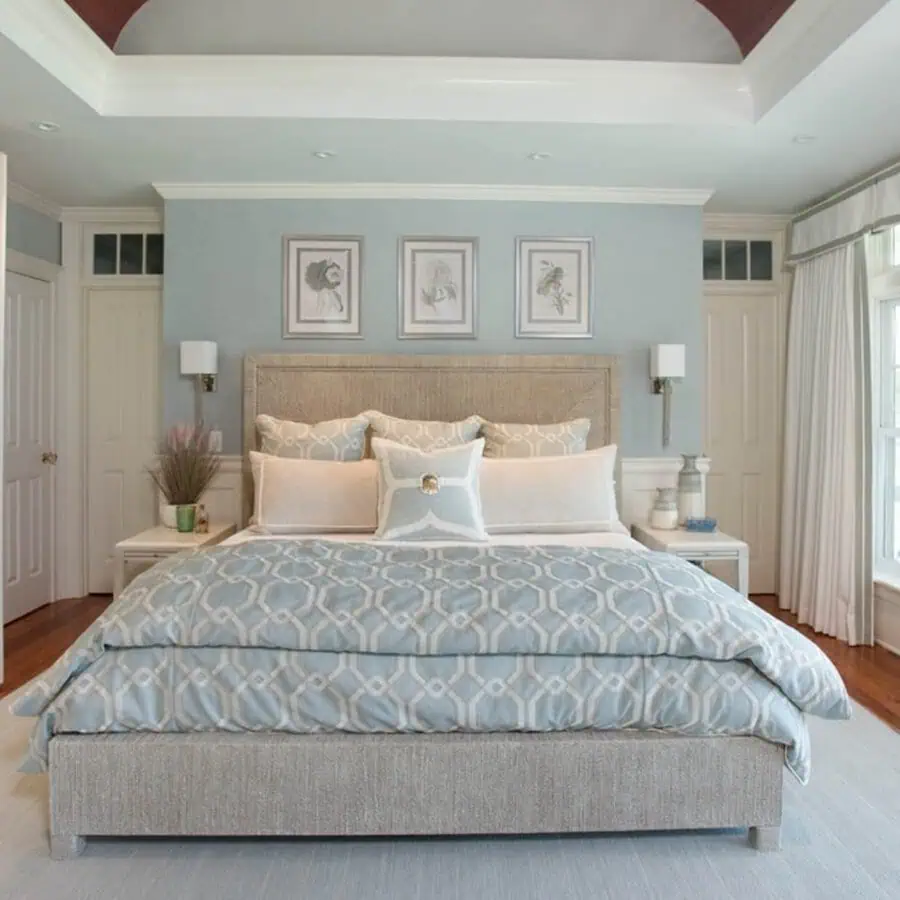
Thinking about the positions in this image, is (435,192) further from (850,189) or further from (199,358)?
(850,189)

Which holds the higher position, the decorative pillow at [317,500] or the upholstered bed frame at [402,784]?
the decorative pillow at [317,500]

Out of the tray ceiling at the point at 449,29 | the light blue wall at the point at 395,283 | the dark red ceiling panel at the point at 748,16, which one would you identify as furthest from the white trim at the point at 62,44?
the dark red ceiling panel at the point at 748,16

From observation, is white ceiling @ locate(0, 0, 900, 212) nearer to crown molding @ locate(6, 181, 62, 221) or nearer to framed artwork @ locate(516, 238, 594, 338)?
crown molding @ locate(6, 181, 62, 221)

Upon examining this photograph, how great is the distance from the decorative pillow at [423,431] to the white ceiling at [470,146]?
4.10 ft

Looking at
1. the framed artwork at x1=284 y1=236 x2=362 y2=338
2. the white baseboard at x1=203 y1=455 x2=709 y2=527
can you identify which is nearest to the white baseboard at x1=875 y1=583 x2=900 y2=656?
the white baseboard at x1=203 y1=455 x2=709 y2=527

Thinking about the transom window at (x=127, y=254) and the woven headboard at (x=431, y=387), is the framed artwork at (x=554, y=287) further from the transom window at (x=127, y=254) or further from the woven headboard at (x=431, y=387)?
the transom window at (x=127, y=254)

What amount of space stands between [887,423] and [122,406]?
4.29m

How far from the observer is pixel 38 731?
7.04 ft

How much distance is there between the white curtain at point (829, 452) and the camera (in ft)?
14.0

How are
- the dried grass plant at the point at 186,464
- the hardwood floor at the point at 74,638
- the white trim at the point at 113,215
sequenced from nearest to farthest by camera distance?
the hardwood floor at the point at 74,638, the dried grass plant at the point at 186,464, the white trim at the point at 113,215

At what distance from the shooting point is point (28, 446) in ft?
15.9

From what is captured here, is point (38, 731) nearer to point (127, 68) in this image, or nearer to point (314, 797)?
point (314, 797)

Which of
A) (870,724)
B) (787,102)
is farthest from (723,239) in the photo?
(870,724)

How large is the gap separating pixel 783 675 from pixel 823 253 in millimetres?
3094
